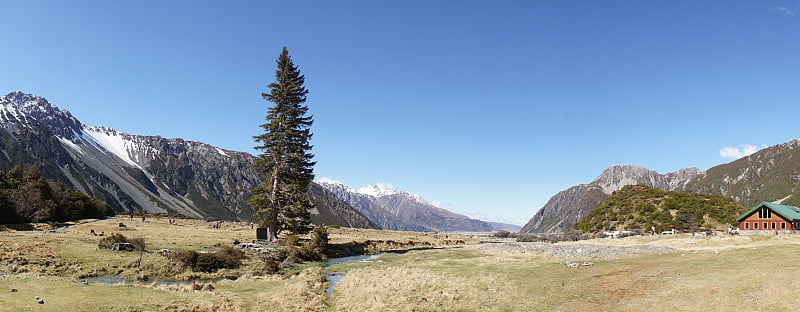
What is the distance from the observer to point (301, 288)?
27391 millimetres

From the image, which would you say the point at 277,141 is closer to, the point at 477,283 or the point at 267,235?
the point at 267,235

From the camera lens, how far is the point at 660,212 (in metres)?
83.4

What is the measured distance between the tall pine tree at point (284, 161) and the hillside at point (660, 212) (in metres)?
64.7

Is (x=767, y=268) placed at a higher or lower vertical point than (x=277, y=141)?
lower

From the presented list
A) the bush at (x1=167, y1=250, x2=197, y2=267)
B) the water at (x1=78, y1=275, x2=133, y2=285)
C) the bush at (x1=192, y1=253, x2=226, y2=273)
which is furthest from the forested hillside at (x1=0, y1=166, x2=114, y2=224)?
the bush at (x1=192, y1=253, x2=226, y2=273)

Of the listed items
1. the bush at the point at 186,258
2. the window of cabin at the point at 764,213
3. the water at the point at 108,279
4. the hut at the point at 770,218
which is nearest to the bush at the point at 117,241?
the bush at the point at 186,258

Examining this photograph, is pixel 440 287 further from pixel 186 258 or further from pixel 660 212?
pixel 660 212

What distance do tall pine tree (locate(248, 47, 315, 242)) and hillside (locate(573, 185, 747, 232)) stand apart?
6468 centimetres

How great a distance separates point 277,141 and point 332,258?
17.9 m

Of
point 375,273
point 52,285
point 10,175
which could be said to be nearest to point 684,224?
point 375,273

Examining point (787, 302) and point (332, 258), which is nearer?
point (787, 302)

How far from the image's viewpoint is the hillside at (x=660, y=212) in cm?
7688

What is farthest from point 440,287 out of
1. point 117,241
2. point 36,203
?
point 36,203

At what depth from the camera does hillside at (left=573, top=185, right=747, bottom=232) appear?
252ft
